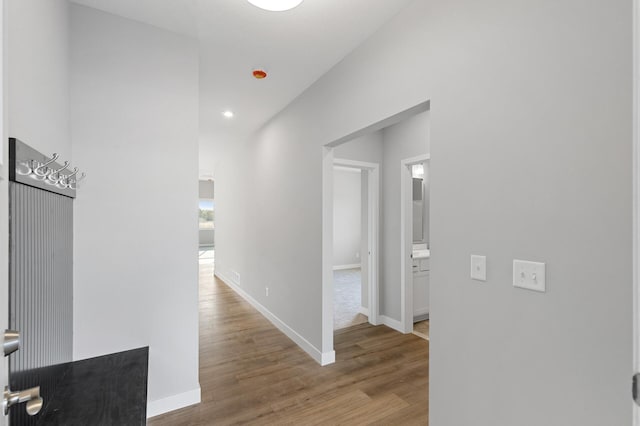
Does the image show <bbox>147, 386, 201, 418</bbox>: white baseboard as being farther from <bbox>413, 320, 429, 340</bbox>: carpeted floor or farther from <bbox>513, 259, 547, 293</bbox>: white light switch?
<bbox>413, 320, 429, 340</bbox>: carpeted floor

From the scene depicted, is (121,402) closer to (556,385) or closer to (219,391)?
(219,391)

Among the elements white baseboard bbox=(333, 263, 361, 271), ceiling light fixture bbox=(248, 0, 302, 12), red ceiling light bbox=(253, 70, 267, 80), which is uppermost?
red ceiling light bbox=(253, 70, 267, 80)

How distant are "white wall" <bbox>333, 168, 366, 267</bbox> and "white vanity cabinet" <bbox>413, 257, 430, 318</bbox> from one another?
13.8 ft

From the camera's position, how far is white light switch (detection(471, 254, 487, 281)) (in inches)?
56.7

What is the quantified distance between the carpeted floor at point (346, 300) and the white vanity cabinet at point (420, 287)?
2.37ft

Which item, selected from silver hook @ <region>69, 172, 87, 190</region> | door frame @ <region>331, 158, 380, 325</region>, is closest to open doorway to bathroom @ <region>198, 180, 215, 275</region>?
door frame @ <region>331, 158, 380, 325</region>

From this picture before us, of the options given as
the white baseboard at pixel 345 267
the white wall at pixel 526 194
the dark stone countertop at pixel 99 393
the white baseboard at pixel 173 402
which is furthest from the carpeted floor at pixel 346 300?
the dark stone countertop at pixel 99 393

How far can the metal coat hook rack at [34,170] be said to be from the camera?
1099 mm

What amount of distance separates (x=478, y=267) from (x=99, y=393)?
1.89 meters

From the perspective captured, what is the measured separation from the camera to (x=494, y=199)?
141 cm

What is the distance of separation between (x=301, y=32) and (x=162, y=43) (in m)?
1.02

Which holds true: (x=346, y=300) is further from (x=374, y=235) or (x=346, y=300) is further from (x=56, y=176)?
(x=56, y=176)

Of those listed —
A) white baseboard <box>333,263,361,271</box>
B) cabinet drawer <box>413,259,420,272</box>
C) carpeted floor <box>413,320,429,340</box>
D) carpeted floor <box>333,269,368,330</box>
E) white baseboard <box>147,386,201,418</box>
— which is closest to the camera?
white baseboard <box>147,386,201,418</box>

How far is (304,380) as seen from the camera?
255cm
